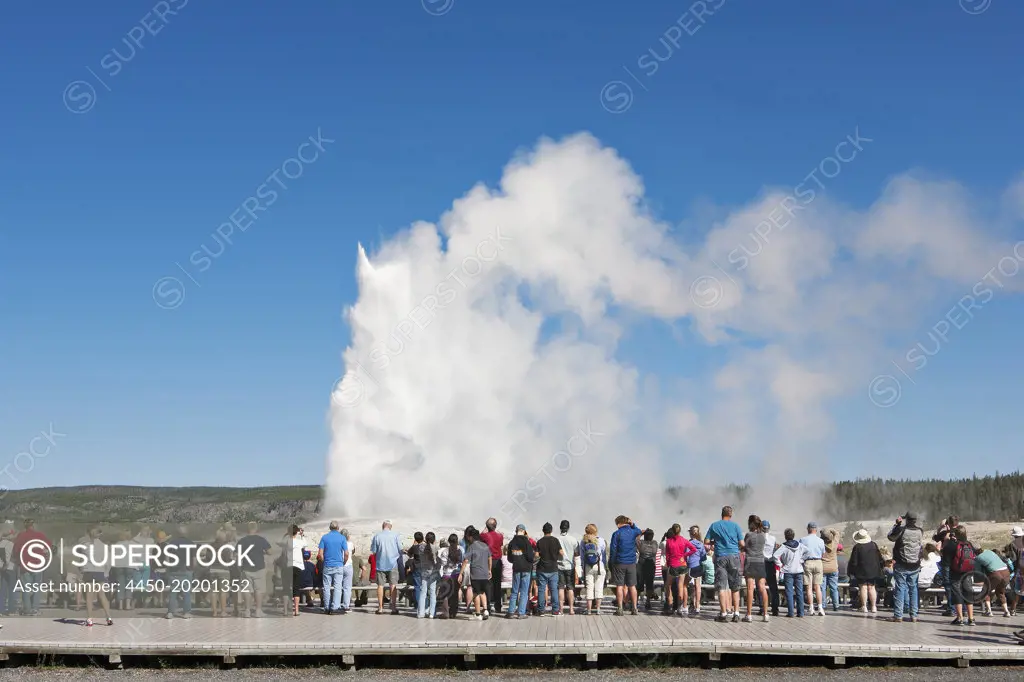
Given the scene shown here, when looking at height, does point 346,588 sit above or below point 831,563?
below

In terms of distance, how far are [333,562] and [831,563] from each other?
10.5 meters

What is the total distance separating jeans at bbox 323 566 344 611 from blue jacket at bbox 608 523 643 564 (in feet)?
19.2

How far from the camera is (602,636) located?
1742 centimetres

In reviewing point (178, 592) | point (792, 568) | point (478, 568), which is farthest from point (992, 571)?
point (178, 592)

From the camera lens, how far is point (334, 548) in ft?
69.1

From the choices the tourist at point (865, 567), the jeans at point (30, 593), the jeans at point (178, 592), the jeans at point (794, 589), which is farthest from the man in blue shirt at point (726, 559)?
the jeans at point (30, 593)

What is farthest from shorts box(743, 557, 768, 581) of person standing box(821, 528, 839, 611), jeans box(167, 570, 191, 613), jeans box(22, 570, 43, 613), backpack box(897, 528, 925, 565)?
jeans box(22, 570, 43, 613)

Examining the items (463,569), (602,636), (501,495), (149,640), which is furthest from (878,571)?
(501,495)

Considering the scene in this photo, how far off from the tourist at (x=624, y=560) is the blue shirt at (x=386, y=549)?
4710 mm

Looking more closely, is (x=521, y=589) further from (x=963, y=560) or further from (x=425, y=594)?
(x=963, y=560)

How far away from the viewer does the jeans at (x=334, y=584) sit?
70.0 ft

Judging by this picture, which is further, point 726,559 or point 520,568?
point 520,568

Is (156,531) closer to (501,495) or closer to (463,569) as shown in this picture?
(463,569)

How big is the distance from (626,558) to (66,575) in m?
11.5
